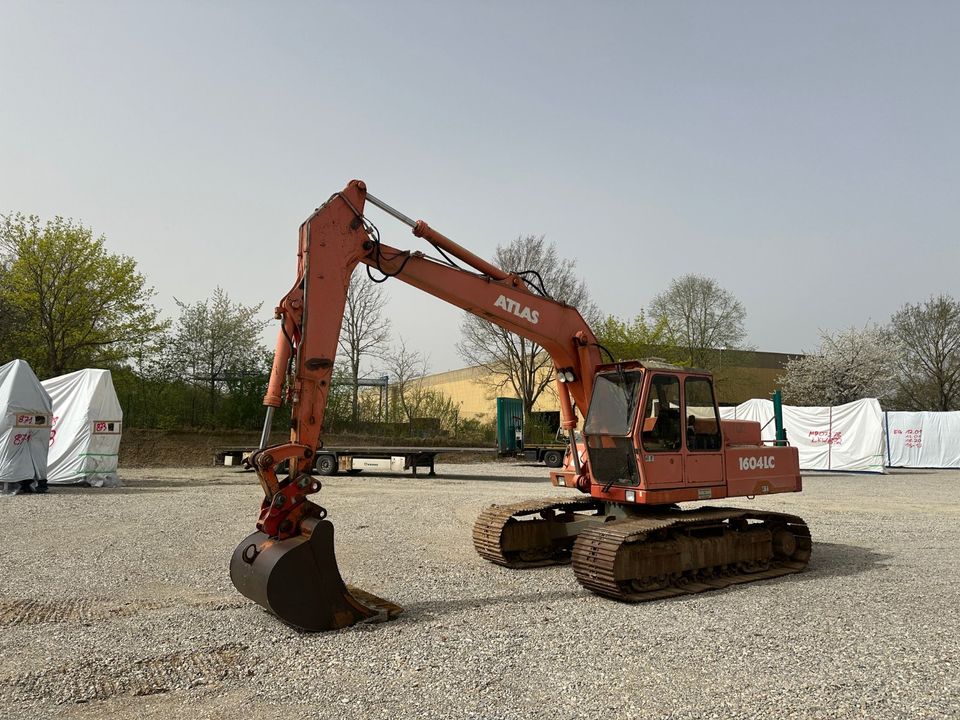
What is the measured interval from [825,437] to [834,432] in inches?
16.0

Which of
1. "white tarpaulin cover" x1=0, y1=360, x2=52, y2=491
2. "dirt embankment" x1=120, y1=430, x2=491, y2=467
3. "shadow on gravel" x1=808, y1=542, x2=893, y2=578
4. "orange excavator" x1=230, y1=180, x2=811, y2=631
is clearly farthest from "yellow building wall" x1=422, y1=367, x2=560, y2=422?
"orange excavator" x1=230, y1=180, x2=811, y2=631

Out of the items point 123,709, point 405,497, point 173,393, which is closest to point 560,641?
point 123,709

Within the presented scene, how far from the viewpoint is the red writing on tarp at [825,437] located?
88.2ft

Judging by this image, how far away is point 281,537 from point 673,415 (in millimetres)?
4500

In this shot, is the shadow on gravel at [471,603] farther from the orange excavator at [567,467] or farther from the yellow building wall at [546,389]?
the yellow building wall at [546,389]

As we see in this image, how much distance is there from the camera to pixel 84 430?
19.1 meters

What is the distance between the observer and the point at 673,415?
8055 mm

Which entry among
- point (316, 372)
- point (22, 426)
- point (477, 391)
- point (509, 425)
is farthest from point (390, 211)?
point (477, 391)

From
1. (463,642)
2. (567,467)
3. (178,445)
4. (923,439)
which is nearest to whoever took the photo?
(463,642)

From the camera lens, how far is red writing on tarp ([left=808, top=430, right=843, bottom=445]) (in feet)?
88.2

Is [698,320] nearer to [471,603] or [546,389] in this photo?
[546,389]

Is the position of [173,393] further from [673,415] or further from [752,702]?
[752,702]

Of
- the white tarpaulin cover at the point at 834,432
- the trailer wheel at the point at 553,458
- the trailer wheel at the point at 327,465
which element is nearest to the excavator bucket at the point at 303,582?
the trailer wheel at the point at 327,465

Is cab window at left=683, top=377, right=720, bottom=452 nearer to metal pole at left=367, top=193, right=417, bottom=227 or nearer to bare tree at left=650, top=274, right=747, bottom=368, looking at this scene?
metal pole at left=367, top=193, right=417, bottom=227
